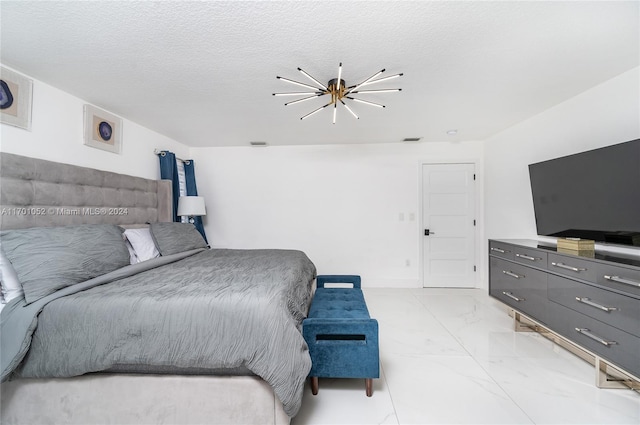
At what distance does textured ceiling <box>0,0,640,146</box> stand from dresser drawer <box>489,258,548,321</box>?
1736mm

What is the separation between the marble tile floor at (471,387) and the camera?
1.50 m

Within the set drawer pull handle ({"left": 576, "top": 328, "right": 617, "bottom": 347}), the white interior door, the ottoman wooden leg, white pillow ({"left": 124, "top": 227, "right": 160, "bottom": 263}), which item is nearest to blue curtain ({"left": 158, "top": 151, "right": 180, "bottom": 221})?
white pillow ({"left": 124, "top": 227, "right": 160, "bottom": 263})

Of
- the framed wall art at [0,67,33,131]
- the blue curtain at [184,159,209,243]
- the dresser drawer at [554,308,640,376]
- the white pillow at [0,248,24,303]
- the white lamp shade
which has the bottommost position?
the dresser drawer at [554,308,640,376]

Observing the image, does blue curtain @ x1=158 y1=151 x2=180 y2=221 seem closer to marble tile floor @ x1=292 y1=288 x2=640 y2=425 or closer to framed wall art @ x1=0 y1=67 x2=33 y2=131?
framed wall art @ x1=0 y1=67 x2=33 y2=131

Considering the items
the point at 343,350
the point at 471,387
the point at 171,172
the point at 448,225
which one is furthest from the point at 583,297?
the point at 171,172

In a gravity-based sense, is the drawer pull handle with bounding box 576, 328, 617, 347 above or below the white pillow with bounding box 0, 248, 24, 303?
below

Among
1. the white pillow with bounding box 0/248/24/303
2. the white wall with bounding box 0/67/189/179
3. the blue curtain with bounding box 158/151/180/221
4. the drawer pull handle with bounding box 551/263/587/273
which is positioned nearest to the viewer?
the white pillow with bounding box 0/248/24/303

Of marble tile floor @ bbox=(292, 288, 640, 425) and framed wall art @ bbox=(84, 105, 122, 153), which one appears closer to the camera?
marble tile floor @ bbox=(292, 288, 640, 425)

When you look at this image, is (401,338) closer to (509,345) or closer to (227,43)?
(509,345)

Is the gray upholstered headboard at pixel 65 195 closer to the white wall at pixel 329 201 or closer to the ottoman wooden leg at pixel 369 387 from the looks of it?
the white wall at pixel 329 201

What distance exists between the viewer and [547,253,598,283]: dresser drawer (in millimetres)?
1756

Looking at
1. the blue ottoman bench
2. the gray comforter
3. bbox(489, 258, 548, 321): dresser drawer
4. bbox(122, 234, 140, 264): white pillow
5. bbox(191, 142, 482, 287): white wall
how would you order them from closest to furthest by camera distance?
1. the gray comforter
2. the blue ottoman bench
3. bbox(489, 258, 548, 321): dresser drawer
4. bbox(122, 234, 140, 264): white pillow
5. bbox(191, 142, 482, 287): white wall

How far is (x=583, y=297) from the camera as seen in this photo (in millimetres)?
1804

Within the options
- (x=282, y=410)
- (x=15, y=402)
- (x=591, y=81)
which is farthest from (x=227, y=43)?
(x=591, y=81)
